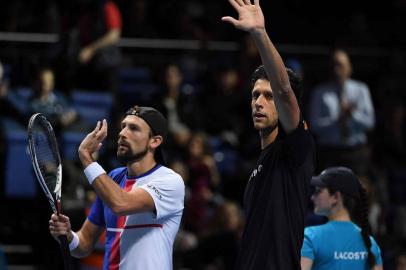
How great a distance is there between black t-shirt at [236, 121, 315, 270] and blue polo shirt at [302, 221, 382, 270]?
804 mm

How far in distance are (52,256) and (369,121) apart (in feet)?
13.5

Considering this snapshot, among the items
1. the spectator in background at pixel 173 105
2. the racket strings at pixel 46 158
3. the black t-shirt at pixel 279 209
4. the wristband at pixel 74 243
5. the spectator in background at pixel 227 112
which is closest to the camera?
the black t-shirt at pixel 279 209

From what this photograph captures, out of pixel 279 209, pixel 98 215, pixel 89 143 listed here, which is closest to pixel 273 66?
pixel 279 209

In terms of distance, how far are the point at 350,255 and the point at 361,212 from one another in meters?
0.37

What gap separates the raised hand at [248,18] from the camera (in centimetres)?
530

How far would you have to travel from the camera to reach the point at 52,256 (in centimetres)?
1071

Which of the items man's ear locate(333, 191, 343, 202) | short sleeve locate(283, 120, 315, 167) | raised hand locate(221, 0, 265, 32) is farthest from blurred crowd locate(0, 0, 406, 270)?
raised hand locate(221, 0, 265, 32)

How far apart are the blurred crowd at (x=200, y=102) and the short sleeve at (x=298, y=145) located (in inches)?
203

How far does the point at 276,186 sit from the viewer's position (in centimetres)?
562

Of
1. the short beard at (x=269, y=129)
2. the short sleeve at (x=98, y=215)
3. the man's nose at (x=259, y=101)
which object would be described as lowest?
the short sleeve at (x=98, y=215)

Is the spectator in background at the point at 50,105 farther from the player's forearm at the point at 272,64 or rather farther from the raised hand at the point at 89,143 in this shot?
the player's forearm at the point at 272,64

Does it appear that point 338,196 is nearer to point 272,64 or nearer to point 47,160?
point 272,64

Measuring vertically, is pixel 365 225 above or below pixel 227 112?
below

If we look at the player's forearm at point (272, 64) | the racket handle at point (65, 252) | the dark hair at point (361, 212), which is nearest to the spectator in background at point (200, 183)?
the dark hair at point (361, 212)
